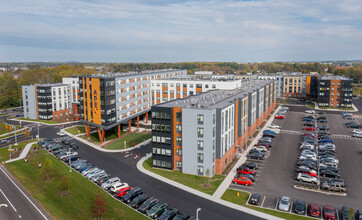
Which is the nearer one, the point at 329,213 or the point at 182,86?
the point at 329,213

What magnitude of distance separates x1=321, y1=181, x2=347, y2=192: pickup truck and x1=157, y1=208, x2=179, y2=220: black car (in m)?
26.8

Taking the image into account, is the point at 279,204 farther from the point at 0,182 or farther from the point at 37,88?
the point at 37,88

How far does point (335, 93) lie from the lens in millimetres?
128750

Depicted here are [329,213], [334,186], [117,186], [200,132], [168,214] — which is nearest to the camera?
[329,213]

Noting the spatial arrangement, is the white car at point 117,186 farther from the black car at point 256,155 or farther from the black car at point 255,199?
the black car at point 256,155

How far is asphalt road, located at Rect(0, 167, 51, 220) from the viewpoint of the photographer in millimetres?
41688

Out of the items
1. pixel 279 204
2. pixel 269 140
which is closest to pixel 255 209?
pixel 279 204

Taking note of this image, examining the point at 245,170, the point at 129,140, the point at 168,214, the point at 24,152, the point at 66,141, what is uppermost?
the point at 66,141

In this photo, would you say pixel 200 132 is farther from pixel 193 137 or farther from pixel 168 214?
pixel 168 214

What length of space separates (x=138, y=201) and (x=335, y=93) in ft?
383

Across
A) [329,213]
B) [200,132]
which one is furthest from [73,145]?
[329,213]

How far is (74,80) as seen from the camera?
11912 centimetres

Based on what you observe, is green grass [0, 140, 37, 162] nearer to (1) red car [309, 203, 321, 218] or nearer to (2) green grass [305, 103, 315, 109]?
(1) red car [309, 203, 321, 218]

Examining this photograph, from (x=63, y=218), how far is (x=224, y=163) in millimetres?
31698
